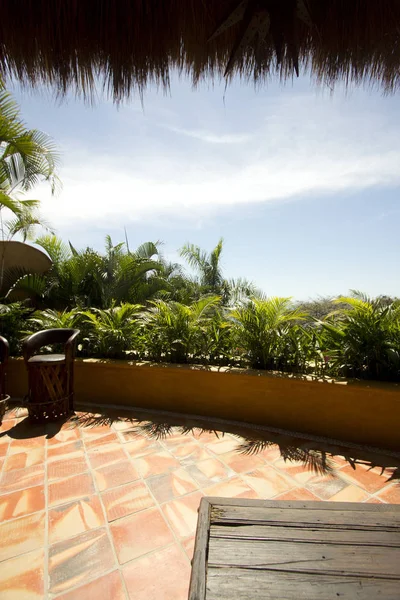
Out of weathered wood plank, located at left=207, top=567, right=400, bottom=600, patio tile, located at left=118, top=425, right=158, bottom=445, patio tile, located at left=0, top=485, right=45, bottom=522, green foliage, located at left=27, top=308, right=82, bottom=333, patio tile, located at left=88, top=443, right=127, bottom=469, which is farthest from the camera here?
green foliage, located at left=27, top=308, right=82, bottom=333

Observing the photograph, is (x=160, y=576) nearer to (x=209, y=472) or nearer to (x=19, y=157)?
(x=209, y=472)

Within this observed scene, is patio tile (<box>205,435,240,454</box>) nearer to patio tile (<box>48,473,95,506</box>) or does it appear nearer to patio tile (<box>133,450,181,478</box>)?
patio tile (<box>133,450,181,478</box>)

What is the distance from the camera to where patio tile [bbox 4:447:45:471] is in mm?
2475

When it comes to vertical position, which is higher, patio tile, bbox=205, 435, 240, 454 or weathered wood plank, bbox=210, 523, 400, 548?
weathered wood plank, bbox=210, 523, 400, 548

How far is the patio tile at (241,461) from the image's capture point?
2.44 metres

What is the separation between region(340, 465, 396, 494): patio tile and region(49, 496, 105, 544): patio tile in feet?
5.80

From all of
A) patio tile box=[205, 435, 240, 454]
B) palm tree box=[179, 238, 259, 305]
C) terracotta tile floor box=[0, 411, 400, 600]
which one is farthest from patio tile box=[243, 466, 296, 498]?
palm tree box=[179, 238, 259, 305]

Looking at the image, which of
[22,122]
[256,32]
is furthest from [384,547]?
[22,122]

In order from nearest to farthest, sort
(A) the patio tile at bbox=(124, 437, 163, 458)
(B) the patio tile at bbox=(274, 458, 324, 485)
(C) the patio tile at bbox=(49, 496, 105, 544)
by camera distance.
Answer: (C) the patio tile at bbox=(49, 496, 105, 544) < (B) the patio tile at bbox=(274, 458, 324, 485) < (A) the patio tile at bbox=(124, 437, 163, 458)

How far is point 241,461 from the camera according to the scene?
2539mm

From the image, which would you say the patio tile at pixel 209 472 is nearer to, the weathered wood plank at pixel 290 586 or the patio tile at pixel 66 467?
the patio tile at pixel 66 467

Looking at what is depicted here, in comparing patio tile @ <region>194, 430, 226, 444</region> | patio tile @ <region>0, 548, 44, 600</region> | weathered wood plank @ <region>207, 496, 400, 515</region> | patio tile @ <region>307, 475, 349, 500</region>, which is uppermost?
weathered wood plank @ <region>207, 496, 400, 515</region>

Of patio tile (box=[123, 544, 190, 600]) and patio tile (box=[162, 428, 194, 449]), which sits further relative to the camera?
patio tile (box=[162, 428, 194, 449])

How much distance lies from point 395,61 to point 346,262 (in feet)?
76.0
